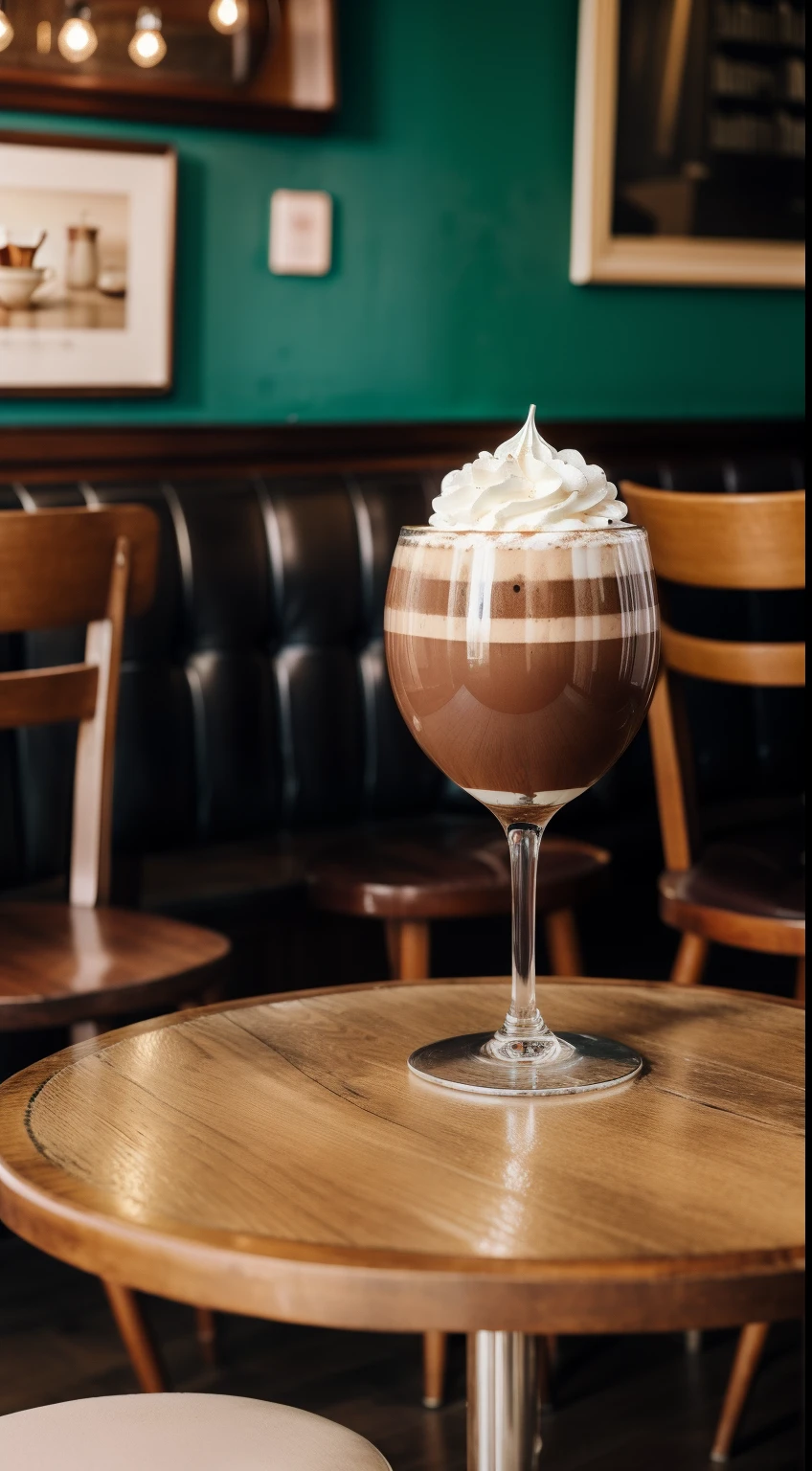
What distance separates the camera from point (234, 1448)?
39.6 inches

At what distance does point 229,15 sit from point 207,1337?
218cm

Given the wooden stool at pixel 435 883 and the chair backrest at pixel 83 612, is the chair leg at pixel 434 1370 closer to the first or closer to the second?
the wooden stool at pixel 435 883

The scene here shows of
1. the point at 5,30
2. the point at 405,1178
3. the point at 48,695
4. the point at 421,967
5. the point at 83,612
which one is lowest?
the point at 421,967

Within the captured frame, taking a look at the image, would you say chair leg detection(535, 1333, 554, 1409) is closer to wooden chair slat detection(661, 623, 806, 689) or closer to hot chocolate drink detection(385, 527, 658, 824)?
wooden chair slat detection(661, 623, 806, 689)

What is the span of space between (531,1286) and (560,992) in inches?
20.4

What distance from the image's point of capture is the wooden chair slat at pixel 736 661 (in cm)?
212

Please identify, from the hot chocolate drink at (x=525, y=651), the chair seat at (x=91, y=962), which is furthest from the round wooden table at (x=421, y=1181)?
the chair seat at (x=91, y=962)

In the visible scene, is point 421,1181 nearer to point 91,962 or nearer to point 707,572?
point 91,962

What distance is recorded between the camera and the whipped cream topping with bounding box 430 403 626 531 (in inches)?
39.4

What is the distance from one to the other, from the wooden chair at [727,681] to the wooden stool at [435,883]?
189mm

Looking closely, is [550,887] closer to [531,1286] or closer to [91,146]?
[91,146]

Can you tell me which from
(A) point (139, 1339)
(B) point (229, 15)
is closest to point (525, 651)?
(A) point (139, 1339)

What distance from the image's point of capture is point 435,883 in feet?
7.63

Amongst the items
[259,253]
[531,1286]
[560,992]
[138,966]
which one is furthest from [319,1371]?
[259,253]
